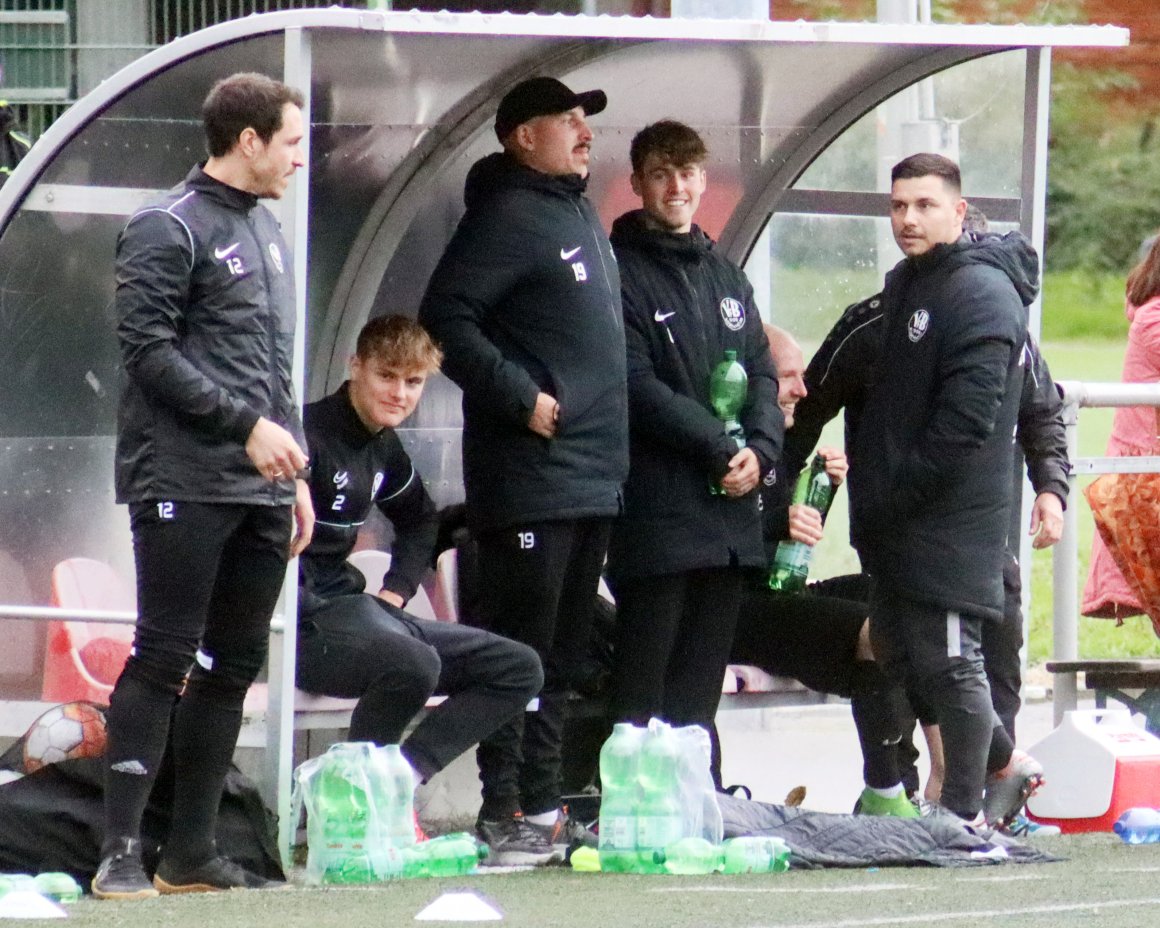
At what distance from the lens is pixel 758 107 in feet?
26.0

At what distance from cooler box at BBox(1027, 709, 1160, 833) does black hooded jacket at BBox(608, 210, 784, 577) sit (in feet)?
3.69

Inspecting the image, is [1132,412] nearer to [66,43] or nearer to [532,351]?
[532,351]

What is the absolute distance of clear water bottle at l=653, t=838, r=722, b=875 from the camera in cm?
617

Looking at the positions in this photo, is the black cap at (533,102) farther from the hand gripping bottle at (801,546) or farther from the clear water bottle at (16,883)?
the clear water bottle at (16,883)

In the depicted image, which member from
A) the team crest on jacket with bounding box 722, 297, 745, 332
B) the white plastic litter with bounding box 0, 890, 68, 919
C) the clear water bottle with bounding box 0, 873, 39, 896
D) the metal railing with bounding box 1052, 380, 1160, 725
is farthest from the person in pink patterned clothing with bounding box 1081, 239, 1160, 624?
the white plastic litter with bounding box 0, 890, 68, 919

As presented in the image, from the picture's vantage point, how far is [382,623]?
6.34 m

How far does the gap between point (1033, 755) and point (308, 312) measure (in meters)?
2.36

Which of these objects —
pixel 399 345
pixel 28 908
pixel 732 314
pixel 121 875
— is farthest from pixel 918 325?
pixel 28 908

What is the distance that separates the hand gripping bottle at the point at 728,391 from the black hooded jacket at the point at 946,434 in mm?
340

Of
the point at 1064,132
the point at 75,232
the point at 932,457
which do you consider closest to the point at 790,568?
the point at 932,457

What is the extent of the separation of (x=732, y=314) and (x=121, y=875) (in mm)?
2170

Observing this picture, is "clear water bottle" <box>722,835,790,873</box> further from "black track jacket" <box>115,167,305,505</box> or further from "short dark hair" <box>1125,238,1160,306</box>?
"short dark hair" <box>1125,238,1160,306</box>

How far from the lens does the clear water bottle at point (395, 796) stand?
6125 millimetres

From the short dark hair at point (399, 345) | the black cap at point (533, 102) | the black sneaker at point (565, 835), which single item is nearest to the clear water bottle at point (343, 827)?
the black sneaker at point (565, 835)
